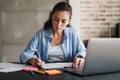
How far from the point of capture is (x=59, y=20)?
211 cm

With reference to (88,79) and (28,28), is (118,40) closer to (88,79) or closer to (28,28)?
(88,79)

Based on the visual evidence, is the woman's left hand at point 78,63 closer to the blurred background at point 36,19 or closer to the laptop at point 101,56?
the laptop at point 101,56

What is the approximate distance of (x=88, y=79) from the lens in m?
1.38

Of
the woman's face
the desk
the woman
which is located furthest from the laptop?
the woman's face

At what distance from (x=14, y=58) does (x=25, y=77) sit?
2.45 m

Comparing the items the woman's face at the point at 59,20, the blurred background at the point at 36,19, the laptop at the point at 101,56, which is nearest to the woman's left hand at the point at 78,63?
the laptop at the point at 101,56

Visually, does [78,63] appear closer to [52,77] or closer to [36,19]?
[52,77]

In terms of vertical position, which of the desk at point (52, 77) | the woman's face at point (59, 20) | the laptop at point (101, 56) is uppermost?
the woman's face at point (59, 20)

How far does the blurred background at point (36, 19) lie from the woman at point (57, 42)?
4.99ft

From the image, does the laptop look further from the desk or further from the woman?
the woman

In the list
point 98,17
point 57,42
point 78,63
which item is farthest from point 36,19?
point 78,63

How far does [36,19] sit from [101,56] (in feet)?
7.94

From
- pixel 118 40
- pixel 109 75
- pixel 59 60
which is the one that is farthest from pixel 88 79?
pixel 59 60

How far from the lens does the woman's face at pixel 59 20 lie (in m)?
2.11
